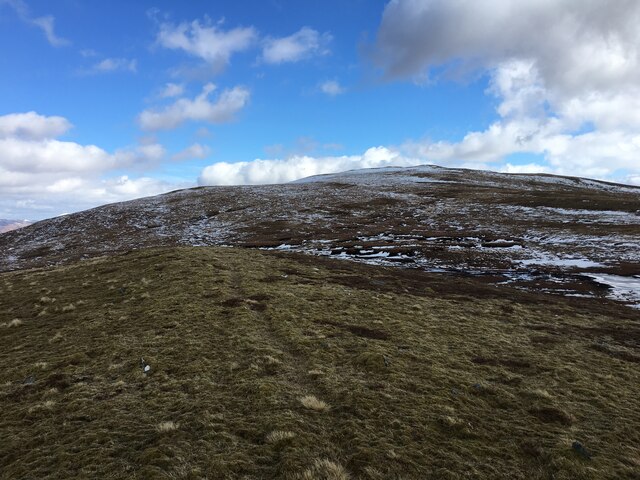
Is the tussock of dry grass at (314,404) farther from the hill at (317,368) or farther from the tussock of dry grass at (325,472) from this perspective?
the tussock of dry grass at (325,472)

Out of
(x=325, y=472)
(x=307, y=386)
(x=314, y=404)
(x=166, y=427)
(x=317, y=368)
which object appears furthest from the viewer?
(x=317, y=368)

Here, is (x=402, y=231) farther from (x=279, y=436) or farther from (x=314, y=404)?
(x=279, y=436)

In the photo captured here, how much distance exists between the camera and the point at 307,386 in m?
12.3

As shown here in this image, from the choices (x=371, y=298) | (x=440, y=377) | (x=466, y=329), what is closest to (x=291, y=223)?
(x=371, y=298)

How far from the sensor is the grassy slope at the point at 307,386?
8.89 metres

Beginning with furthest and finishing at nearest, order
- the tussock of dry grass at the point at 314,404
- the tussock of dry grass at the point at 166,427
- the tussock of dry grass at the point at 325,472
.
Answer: the tussock of dry grass at the point at 314,404
the tussock of dry grass at the point at 166,427
the tussock of dry grass at the point at 325,472

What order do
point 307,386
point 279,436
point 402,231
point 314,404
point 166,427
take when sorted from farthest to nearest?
point 402,231 → point 307,386 → point 314,404 → point 166,427 → point 279,436

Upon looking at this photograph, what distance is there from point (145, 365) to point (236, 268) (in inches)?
673

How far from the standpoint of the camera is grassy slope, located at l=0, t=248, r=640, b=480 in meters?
8.89

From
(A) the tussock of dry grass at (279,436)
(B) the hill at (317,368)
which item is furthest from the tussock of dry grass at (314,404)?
(A) the tussock of dry grass at (279,436)

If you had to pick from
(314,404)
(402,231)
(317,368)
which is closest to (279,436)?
(314,404)

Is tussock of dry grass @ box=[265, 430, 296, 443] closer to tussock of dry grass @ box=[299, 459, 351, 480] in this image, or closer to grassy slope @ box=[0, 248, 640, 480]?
grassy slope @ box=[0, 248, 640, 480]

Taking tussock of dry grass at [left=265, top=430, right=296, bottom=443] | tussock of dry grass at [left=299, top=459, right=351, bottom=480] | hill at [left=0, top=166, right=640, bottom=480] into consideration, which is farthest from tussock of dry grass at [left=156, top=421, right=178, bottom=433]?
tussock of dry grass at [left=299, top=459, right=351, bottom=480]

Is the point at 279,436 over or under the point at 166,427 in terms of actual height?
under
